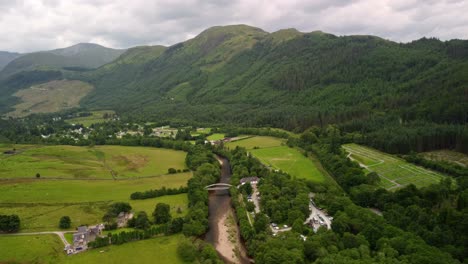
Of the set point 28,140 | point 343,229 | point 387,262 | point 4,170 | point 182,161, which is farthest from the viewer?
point 28,140

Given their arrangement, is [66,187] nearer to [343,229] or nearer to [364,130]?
[343,229]

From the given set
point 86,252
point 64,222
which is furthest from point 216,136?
point 86,252

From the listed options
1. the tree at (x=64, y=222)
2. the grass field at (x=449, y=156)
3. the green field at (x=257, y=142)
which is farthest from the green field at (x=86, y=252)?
the grass field at (x=449, y=156)

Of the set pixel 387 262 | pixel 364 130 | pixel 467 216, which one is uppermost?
pixel 364 130

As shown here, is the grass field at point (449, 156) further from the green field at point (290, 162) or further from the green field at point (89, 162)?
the green field at point (89, 162)

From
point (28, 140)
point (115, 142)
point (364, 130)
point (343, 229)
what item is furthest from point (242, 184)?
point (28, 140)

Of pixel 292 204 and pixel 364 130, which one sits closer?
pixel 292 204
